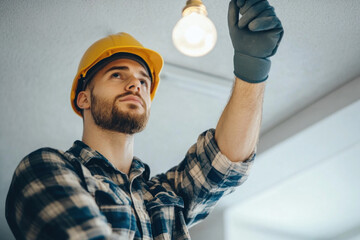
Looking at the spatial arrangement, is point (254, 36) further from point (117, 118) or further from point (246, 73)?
point (117, 118)

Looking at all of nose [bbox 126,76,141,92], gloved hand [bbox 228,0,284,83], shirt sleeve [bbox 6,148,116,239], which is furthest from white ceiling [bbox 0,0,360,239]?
shirt sleeve [bbox 6,148,116,239]

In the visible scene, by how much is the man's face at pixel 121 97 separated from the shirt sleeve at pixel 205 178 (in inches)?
8.8

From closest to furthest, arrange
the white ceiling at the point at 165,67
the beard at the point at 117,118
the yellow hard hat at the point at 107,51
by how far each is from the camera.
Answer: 1. the beard at the point at 117,118
2. the yellow hard hat at the point at 107,51
3. the white ceiling at the point at 165,67

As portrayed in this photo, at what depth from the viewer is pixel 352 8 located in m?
2.30

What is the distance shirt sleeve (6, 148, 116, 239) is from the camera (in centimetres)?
106

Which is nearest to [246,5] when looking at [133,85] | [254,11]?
[254,11]

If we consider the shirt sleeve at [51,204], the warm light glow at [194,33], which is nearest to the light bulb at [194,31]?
the warm light glow at [194,33]

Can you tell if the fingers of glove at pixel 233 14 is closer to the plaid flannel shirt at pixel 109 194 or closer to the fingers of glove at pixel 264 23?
the fingers of glove at pixel 264 23

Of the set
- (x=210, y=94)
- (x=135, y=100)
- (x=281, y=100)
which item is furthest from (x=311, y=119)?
(x=135, y=100)

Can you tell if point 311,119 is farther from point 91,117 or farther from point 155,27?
point 91,117

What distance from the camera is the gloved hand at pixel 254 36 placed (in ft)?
4.62

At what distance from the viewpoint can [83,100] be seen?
1.84 metres

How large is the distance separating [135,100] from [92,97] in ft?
0.62

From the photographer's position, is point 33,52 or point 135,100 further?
point 33,52
